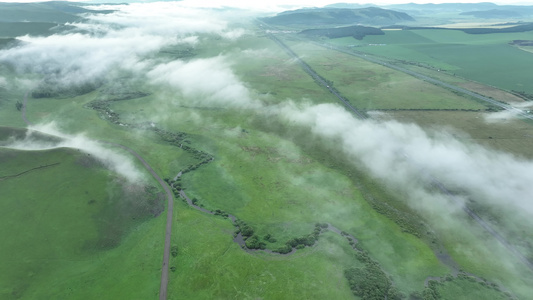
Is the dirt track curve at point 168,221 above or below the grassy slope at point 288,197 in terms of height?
below

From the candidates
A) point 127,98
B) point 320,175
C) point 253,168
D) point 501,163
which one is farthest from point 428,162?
point 127,98

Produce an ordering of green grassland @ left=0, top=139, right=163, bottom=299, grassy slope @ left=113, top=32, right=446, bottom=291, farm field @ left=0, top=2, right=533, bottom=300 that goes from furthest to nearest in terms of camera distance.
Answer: grassy slope @ left=113, top=32, right=446, bottom=291 < farm field @ left=0, top=2, right=533, bottom=300 < green grassland @ left=0, top=139, right=163, bottom=299

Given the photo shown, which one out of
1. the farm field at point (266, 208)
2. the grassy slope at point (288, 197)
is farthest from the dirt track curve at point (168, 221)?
the grassy slope at point (288, 197)

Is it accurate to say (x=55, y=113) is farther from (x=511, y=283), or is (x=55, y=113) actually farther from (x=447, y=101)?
(x=447, y=101)

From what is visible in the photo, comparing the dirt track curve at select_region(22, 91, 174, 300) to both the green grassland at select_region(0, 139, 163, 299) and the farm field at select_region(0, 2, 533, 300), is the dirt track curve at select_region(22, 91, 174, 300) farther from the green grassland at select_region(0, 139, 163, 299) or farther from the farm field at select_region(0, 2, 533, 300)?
the green grassland at select_region(0, 139, 163, 299)

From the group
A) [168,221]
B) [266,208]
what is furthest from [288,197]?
[168,221]

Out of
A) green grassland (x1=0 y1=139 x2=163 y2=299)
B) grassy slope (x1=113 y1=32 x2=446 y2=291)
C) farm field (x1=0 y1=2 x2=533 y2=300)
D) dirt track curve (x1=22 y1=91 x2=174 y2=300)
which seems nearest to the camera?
dirt track curve (x1=22 y1=91 x2=174 y2=300)

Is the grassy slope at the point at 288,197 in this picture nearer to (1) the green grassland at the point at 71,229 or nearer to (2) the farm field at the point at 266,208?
(2) the farm field at the point at 266,208

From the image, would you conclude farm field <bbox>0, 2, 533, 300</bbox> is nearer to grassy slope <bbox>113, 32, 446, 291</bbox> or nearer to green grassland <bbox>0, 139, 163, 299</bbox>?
green grassland <bbox>0, 139, 163, 299</bbox>

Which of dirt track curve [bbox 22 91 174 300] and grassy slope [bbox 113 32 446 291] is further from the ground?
grassy slope [bbox 113 32 446 291]

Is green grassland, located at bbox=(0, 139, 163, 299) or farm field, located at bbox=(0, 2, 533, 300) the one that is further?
farm field, located at bbox=(0, 2, 533, 300)

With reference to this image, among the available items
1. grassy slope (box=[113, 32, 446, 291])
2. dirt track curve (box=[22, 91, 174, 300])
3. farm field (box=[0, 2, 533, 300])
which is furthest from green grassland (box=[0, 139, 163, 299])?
grassy slope (box=[113, 32, 446, 291])
